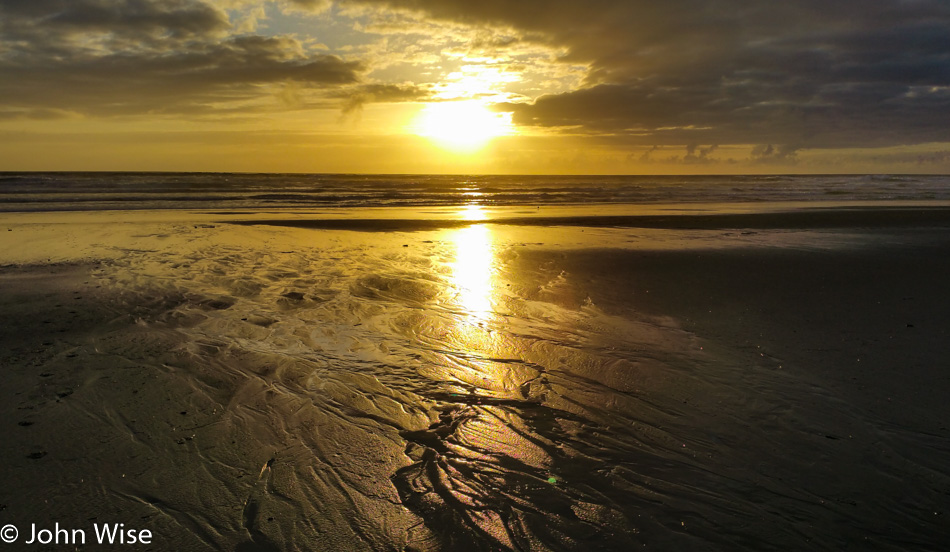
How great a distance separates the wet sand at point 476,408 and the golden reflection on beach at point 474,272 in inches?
6.0

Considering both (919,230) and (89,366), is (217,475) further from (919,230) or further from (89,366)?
(919,230)

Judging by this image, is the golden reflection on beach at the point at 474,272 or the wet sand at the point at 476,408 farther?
the golden reflection on beach at the point at 474,272

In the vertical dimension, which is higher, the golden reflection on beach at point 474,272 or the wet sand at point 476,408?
the golden reflection on beach at point 474,272

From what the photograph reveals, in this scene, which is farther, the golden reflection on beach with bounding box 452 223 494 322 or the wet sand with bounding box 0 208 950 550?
the golden reflection on beach with bounding box 452 223 494 322

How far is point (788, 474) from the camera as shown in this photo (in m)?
4.03

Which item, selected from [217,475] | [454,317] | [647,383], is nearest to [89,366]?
[217,475]

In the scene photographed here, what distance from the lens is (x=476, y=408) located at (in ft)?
16.7

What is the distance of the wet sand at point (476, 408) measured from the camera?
349 cm

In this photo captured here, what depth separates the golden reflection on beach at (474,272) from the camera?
29.7ft

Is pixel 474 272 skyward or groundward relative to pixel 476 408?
skyward

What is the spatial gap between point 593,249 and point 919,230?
48.1ft

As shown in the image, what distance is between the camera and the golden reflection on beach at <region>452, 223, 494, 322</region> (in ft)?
29.7

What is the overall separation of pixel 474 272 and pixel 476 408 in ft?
22.4

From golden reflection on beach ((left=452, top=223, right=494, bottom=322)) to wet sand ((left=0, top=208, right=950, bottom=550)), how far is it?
153 millimetres
